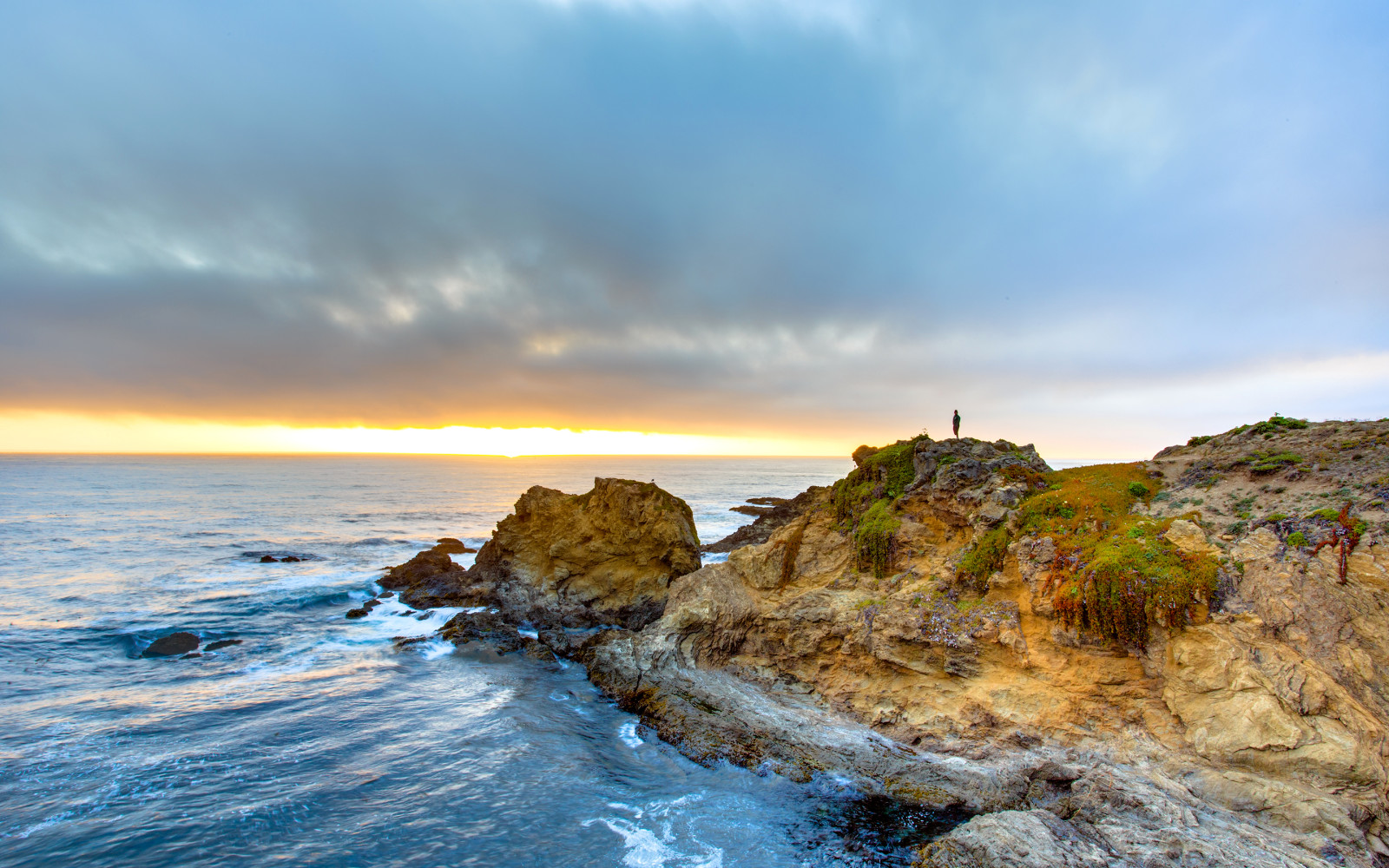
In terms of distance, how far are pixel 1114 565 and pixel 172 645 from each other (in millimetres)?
40195

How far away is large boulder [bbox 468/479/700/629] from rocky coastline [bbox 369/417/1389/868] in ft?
19.1

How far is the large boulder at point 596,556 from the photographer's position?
31597mm

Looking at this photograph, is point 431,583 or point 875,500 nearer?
point 875,500

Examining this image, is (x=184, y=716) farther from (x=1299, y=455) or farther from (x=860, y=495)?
(x=1299, y=455)

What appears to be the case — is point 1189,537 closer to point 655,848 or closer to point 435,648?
point 655,848

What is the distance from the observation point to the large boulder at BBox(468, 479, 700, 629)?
104 ft

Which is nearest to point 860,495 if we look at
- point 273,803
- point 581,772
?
point 581,772

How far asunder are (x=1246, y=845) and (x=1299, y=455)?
12305 mm

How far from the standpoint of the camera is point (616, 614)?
1221 inches

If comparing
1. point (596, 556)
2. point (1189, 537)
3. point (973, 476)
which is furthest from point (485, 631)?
point (1189, 537)

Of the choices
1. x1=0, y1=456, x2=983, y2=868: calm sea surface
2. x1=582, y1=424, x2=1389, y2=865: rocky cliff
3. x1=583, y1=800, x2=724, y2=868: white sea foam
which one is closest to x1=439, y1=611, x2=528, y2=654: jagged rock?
x1=0, y1=456, x2=983, y2=868: calm sea surface

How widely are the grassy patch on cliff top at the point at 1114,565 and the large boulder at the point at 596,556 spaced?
19505mm

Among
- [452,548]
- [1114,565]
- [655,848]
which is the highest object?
[1114,565]

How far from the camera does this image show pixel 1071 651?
15094mm
